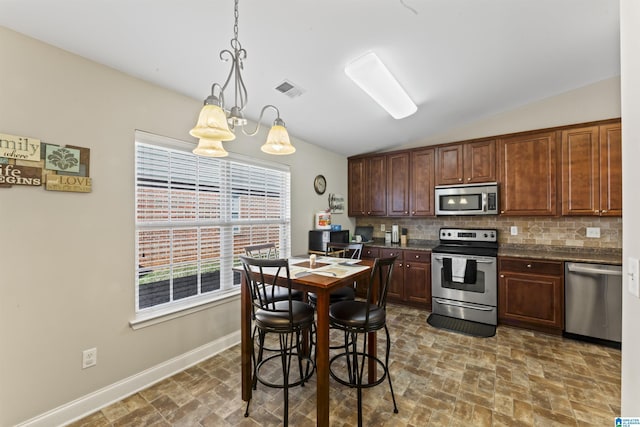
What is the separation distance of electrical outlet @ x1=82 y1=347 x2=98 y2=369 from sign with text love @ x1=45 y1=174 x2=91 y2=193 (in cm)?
113

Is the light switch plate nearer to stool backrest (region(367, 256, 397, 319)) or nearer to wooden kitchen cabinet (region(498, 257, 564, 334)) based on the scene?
stool backrest (region(367, 256, 397, 319))

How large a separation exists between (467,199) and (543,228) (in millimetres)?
1007

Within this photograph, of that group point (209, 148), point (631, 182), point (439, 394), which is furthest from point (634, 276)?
point (209, 148)

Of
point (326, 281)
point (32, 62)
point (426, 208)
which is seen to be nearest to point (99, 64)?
point (32, 62)

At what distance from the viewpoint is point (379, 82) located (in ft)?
7.93

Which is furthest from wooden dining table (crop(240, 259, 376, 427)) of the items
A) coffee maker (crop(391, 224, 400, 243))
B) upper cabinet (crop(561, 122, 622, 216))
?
upper cabinet (crop(561, 122, 622, 216))

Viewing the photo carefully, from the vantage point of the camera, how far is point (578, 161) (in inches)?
121

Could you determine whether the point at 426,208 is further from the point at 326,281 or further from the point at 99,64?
the point at 99,64

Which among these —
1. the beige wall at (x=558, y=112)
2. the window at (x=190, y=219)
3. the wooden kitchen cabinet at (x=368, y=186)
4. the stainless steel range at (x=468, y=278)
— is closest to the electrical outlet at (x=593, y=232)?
the stainless steel range at (x=468, y=278)

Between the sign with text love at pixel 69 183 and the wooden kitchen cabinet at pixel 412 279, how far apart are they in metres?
3.51

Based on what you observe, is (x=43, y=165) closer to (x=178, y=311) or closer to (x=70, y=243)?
(x=70, y=243)

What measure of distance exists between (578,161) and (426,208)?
5.82ft

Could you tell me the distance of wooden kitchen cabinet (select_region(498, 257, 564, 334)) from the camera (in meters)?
2.94

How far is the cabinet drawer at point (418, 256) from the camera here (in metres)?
3.74
